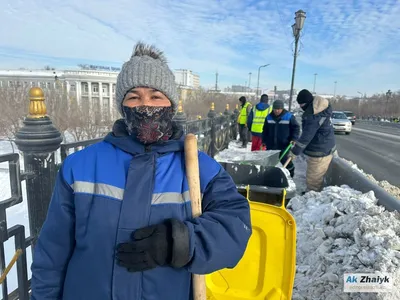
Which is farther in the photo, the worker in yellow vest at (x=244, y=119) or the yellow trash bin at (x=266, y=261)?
the worker in yellow vest at (x=244, y=119)

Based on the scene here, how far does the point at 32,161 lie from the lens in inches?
90.8

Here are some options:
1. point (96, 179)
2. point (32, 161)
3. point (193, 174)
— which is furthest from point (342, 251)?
point (32, 161)

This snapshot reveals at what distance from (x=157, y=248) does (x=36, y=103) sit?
71.3 inches

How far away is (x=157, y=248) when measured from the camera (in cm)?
111

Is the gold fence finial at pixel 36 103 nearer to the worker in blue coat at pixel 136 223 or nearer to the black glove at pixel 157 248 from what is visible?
the worker in blue coat at pixel 136 223

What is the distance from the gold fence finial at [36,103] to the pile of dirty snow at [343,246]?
10.1 feet

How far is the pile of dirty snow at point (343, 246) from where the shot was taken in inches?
108

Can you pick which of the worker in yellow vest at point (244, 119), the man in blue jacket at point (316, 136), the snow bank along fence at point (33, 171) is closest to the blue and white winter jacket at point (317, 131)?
the man in blue jacket at point (316, 136)

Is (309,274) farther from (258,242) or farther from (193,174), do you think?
(193,174)

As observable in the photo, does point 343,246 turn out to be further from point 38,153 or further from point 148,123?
point 38,153

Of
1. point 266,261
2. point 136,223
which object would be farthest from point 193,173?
point 266,261

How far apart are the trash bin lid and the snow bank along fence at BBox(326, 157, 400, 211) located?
80.3 inches

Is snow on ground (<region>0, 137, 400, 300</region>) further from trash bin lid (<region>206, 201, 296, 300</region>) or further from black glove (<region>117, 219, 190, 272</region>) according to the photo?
black glove (<region>117, 219, 190, 272</region>)

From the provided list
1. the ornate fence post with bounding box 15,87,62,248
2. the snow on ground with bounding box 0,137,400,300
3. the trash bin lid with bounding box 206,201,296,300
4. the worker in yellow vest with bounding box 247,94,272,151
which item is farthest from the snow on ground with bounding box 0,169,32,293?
the worker in yellow vest with bounding box 247,94,272,151
